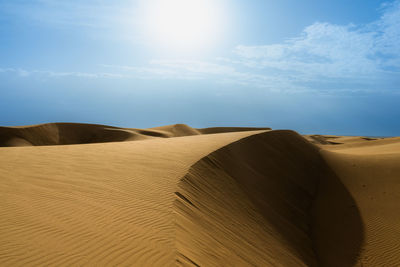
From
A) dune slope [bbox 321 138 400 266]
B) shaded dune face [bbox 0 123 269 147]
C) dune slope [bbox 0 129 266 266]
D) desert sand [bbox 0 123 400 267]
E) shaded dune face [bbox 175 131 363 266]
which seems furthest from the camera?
shaded dune face [bbox 0 123 269 147]

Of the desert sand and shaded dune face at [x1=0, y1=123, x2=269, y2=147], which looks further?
shaded dune face at [x1=0, y1=123, x2=269, y2=147]

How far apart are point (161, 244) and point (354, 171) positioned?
13.7 meters

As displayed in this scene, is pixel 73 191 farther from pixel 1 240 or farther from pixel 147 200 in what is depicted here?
pixel 1 240

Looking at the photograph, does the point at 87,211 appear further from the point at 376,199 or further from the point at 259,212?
the point at 376,199

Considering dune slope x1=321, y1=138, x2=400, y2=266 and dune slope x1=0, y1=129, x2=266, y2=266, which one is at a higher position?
dune slope x1=0, y1=129, x2=266, y2=266

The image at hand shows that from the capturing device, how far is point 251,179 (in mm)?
10172

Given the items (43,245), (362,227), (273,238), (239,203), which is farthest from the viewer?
(362,227)

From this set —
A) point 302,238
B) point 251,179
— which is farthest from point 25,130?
point 302,238

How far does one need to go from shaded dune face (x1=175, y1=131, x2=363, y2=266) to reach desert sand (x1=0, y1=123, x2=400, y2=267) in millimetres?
36

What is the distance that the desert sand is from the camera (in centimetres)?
368

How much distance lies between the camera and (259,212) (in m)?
7.96

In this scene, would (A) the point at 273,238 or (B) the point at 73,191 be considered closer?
(B) the point at 73,191

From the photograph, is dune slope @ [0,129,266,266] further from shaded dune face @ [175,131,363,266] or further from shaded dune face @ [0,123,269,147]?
shaded dune face @ [0,123,269,147]

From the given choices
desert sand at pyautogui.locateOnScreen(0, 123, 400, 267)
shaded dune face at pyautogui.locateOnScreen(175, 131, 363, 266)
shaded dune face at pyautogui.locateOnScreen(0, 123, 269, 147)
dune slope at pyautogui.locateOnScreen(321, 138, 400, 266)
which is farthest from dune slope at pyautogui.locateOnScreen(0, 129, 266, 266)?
shaded dune face at pyautogui.locateOnScreen(0, 123, 269, 147)
